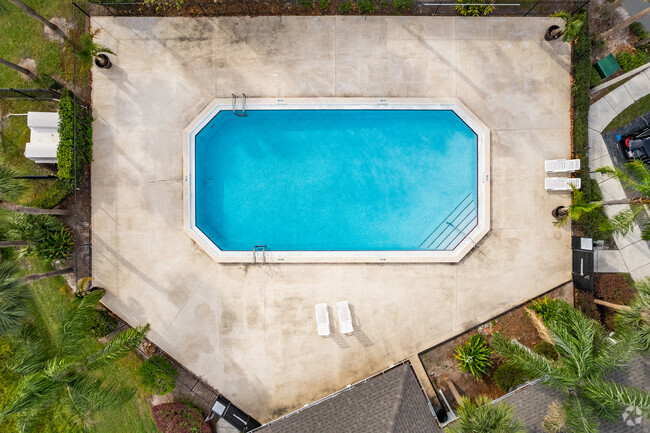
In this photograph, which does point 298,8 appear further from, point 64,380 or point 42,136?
point 64,380

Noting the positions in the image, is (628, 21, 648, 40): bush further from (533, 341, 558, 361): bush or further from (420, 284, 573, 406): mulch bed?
(533, 341, 558, 361): bush

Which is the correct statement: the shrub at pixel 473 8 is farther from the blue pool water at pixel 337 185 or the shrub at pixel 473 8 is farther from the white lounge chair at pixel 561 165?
the white lounge chair at pixel 561 165

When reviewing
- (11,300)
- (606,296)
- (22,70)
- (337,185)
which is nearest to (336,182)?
(337,185)

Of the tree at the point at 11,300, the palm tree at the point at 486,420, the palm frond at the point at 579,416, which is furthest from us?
the palm tree at the point at 486,420

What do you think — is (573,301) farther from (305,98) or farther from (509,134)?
(305,98)

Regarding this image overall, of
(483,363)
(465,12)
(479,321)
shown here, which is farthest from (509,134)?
(483,363)

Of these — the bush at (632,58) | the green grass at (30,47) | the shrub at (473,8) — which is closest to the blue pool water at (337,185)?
the shrub at (473,8)
